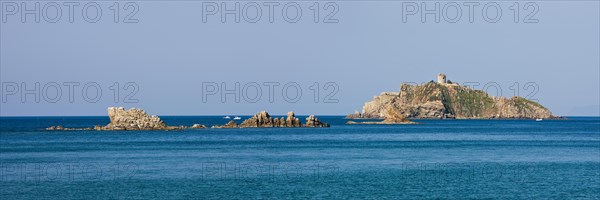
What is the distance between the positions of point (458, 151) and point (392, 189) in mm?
46136

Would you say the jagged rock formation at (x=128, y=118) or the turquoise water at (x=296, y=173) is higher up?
the jagged rock formation at (x=128, y=118)

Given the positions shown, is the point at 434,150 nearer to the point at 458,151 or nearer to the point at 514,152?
the point at 458,151

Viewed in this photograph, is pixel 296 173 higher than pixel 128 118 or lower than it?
lower

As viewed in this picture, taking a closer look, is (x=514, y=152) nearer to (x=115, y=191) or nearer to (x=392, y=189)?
(x=392, y=189)

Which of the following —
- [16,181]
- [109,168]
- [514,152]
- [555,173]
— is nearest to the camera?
[16,181]

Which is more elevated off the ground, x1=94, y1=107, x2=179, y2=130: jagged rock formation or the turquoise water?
x1=94, y1=107, x2=179, y2=130: jagged rock formation

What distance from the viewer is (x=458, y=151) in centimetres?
9906

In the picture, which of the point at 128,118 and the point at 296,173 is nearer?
the point at 296,173

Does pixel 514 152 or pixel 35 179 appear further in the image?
pixel 514 152

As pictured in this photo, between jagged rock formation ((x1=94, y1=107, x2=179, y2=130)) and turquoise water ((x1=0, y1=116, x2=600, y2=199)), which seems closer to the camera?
turquoise water ((x1=0, y1=116, x2=600, y2=199))

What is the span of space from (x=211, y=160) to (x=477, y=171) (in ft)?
89.6

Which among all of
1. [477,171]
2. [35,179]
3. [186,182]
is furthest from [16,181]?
[477,171]

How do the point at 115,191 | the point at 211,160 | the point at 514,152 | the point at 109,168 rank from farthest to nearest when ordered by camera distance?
the point at 514,152 < the point at 211,160 < the point at 109,168 < the point at 115,191

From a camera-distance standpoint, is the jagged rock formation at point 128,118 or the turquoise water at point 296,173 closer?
the turquoise water at point 296,173
